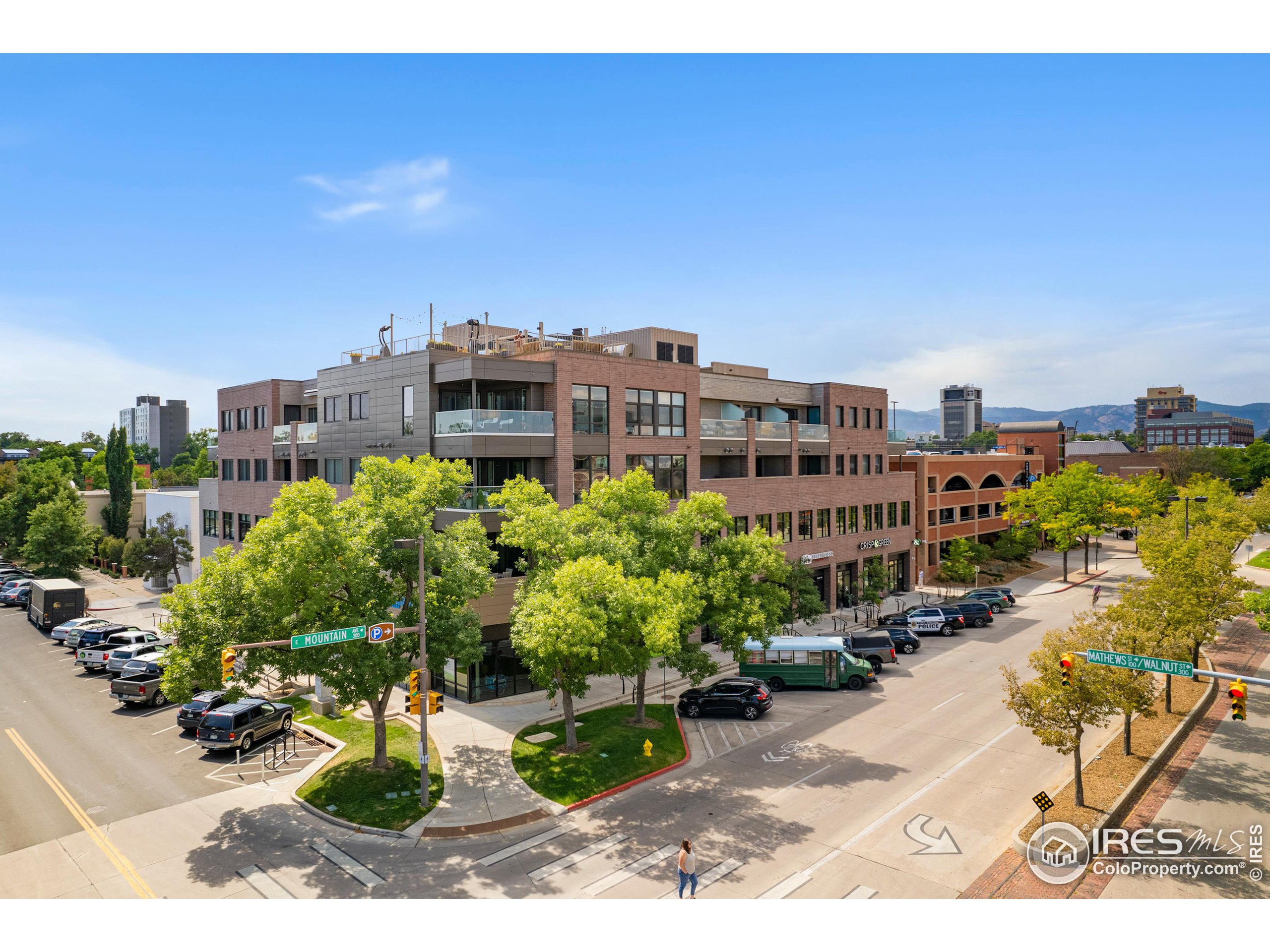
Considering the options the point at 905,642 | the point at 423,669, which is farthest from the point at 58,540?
the point at 905,642

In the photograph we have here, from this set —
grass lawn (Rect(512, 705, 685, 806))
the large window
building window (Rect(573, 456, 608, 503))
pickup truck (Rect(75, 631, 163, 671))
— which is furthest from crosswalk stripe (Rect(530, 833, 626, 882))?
pickup truck (Rect(75, 631, 163, 671))

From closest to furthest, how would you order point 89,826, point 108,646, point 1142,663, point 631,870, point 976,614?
point 1142,663
point 631,870
point 89,826
point 108,646
point 976,614

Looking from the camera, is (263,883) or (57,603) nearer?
(263,883)

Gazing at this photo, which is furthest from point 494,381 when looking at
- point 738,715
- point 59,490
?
point 59,490

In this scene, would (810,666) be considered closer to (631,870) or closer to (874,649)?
(874,649)

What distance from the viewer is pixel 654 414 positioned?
4031cm

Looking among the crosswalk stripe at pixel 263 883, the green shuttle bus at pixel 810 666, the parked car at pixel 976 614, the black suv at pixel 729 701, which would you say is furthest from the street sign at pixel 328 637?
the parked car at pixel 976 614

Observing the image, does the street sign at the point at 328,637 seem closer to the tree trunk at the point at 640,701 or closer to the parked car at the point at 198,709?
the tree trunk at the point at 640,701

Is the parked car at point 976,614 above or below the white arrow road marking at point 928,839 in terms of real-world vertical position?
above

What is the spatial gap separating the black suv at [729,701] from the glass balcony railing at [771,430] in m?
21.0

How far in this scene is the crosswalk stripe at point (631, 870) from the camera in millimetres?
17406

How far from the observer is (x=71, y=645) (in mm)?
43656

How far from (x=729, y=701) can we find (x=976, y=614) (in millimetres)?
24150

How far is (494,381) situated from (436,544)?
46.1 feet
